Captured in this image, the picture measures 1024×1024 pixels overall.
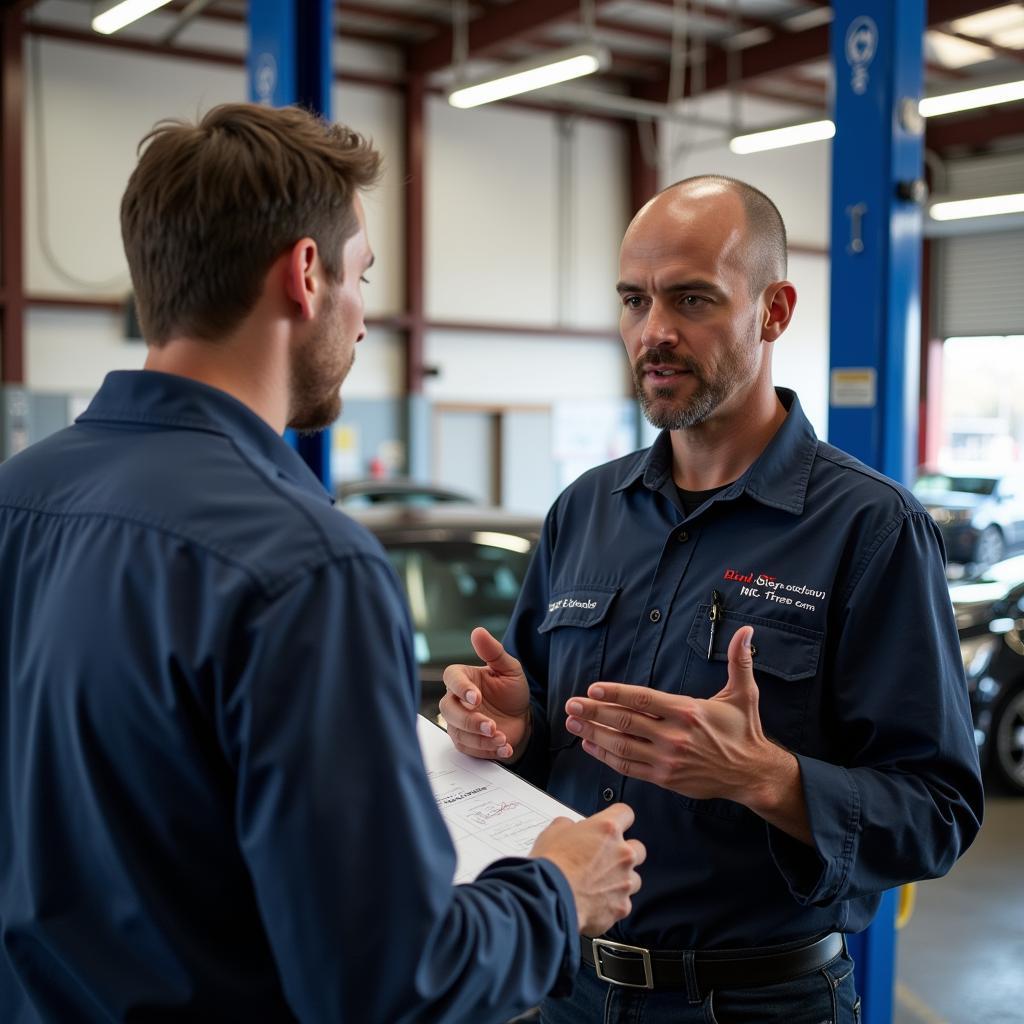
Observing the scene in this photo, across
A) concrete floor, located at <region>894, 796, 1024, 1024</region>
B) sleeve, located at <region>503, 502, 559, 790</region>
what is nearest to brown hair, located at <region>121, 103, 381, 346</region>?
sleeve, located at <region>503, 502, 559, 790</region>

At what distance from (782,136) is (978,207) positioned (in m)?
3.03

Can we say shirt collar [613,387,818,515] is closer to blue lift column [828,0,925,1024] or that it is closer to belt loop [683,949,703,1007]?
belt loop [683,949,703,1007]

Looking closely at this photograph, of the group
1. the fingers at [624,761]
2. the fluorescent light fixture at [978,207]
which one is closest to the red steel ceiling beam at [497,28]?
the fluorescent light fixture at [978,207]

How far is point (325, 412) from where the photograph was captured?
1381 millimetres

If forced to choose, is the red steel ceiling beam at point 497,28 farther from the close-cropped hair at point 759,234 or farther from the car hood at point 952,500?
the close-cropped hair at point 759,234

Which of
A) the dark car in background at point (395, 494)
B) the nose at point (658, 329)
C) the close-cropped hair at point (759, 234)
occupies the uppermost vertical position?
the close-cropped hair at point (759, 234)

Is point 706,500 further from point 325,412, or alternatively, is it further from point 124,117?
point 124,117

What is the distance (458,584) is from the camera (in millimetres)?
4461

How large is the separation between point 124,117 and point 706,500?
37.8 feet

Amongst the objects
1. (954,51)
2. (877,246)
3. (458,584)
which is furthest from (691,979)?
(954,51)

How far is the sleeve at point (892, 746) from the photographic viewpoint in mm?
1655

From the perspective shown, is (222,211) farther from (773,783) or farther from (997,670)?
(997,670)

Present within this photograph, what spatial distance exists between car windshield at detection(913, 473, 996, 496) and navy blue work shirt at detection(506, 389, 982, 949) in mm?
12860

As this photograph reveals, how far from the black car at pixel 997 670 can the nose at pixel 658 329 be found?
4266 mm
